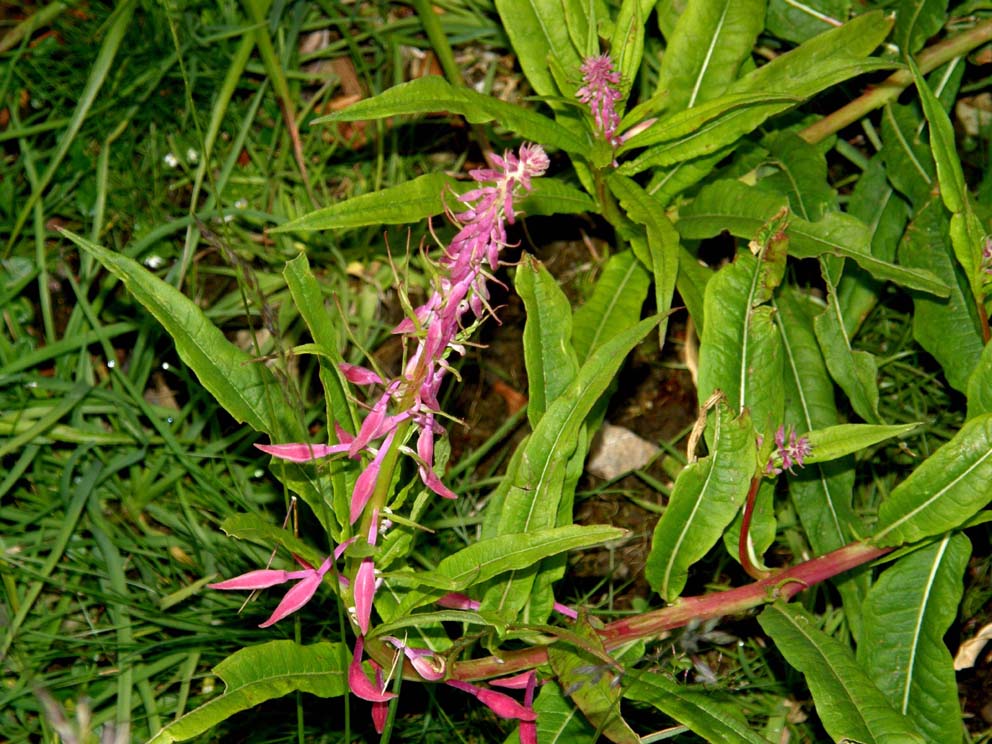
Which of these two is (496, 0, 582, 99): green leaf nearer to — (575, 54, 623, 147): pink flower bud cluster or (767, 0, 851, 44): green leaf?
(575, 54, 623, 147): pink flower bud cluster

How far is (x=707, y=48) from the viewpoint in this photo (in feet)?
9.48

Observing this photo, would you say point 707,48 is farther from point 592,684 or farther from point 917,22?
point 592,684

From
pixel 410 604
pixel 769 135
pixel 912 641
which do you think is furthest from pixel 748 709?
pixel 769 135

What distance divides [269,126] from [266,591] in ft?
5.01

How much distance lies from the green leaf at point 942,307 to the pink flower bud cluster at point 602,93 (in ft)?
2.86

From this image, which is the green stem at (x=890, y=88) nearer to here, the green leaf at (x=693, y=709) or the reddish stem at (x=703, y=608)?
the reddish stem at (x=703, y=608)

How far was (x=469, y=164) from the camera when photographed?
11.2 feet

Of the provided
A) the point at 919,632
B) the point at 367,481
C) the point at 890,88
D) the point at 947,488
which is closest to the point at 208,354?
the point at 367,481

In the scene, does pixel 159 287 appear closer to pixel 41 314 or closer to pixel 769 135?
pixel 41 314

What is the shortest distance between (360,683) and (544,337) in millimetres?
868

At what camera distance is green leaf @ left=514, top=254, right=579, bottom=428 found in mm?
2479

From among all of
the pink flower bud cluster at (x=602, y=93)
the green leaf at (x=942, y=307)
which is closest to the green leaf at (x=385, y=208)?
the pink flower bud cluster at (x=602, y=93)

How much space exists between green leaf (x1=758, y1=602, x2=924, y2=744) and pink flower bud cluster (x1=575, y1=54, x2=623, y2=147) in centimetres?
121

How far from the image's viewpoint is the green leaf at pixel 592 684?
7.26 ft
